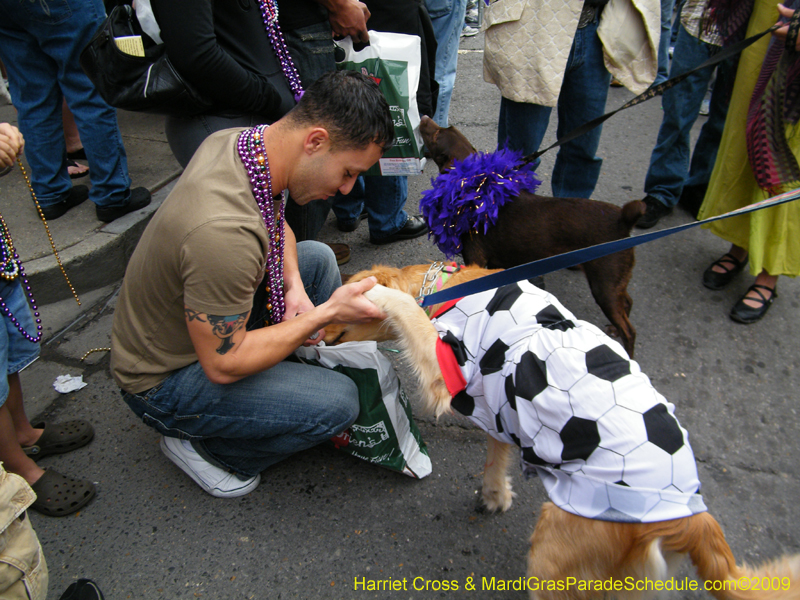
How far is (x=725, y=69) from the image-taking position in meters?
3.06

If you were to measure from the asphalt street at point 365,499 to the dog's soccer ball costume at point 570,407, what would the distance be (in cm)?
54

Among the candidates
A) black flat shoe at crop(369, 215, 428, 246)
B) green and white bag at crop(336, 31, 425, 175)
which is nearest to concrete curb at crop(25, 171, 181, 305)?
black flat shoe at crop(369, 215, 428, 246)

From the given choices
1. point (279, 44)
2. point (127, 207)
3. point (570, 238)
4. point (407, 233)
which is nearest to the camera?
point (279, 44)

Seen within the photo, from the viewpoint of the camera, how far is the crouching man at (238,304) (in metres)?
1.50

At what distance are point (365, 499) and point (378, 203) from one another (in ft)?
6.32

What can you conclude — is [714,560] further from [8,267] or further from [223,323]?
[8,267]

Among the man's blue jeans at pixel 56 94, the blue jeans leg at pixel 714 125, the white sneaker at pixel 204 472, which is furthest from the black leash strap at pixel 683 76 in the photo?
the man's blue jeans at pixel 56 94

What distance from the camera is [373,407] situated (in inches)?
77.2

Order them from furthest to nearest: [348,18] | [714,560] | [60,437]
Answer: [348,18]
[60,437]
[714,560]

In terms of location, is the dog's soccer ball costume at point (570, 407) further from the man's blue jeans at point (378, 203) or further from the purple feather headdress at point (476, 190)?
the man's blue jeans at point (378, 203)

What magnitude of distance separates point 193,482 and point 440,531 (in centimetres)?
104

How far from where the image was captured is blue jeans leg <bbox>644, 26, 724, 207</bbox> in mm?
3158

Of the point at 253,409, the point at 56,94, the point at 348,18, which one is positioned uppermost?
the point at 348,18

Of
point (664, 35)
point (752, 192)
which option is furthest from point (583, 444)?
point (664, 35)
